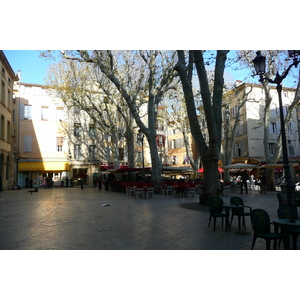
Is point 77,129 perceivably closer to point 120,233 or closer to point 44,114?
point 44,114

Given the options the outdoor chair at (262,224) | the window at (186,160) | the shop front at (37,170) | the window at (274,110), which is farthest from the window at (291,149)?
the outdoor chair at (262,224)

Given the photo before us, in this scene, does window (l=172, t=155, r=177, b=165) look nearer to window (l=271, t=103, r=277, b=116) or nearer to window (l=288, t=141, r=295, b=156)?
window (l=271, t=103, r=277, b=116)

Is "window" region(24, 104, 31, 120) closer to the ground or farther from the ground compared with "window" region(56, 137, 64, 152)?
farther from the ground

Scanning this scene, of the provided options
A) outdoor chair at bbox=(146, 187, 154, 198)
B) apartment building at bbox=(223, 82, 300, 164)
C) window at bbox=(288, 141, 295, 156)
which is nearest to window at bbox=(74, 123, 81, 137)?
apartment building at bbox=(223, 82, 300, 164)

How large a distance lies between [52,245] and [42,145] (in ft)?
99.0

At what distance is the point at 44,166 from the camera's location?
3195 cm

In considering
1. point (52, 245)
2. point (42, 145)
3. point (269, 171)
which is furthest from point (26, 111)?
point (52, 245)

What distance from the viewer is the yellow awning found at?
3147cm

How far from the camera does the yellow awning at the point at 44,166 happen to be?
31469 mm

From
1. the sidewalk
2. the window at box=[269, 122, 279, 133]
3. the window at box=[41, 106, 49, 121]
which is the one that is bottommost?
the sidewalk

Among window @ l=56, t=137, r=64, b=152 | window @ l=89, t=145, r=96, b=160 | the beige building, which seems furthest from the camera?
window @ l=89, t=145, r=96, b=160

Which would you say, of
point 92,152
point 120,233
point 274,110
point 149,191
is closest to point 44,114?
point 92,152

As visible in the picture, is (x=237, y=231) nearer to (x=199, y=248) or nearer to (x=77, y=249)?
(x=199, y=248)

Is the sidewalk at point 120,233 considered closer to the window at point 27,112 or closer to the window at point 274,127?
the window at point 27,112
